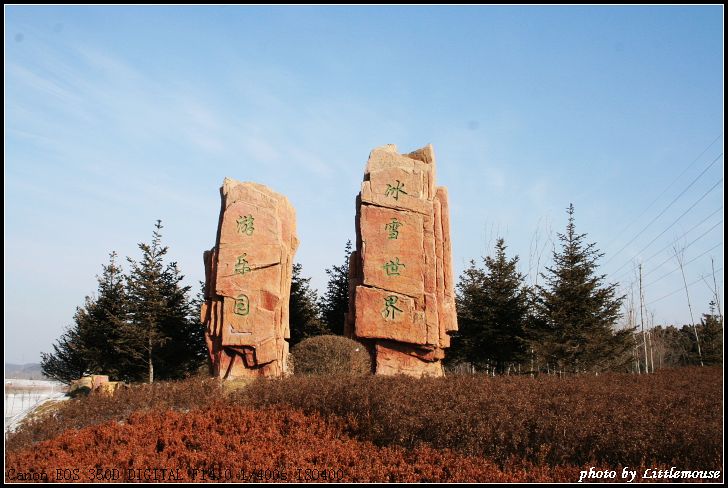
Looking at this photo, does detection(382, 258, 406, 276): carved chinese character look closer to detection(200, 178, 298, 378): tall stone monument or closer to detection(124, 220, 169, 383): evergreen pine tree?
detection(200, 178, 298, 378): tall stone monument

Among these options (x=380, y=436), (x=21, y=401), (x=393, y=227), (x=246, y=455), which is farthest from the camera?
(x=393, y=227)

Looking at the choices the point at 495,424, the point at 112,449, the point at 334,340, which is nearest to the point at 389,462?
the point at 495,424

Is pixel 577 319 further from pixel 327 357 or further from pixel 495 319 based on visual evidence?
pixel 327 357

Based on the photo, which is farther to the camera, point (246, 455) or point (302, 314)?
point (302, 314)

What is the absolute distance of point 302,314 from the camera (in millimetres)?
18641

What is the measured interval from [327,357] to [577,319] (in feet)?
25.4

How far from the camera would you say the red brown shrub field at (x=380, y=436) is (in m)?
5.73

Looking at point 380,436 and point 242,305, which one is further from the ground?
point 242,305

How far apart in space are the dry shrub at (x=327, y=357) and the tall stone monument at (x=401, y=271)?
3.26ft

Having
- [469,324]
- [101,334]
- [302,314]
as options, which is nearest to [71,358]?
[101,334]

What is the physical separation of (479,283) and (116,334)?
35.1 ft

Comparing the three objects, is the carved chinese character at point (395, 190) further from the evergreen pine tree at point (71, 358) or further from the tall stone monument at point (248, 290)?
the evergreen pine tree at point (71, 358)

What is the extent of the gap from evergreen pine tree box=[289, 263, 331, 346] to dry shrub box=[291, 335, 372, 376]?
5753 mm

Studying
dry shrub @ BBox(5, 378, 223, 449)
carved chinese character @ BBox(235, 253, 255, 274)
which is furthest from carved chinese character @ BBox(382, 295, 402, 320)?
dry shrub @ BBox(5, 378, 223, 449)
